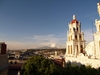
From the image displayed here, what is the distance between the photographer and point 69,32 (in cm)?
4562

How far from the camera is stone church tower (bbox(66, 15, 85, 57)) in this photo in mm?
42750

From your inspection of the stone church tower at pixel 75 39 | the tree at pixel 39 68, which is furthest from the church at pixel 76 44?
the tree at pixel 39 68

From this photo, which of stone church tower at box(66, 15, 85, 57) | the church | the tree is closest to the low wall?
the church

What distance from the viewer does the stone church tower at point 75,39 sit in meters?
42.8

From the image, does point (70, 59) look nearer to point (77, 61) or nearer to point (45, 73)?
point (77, 61)

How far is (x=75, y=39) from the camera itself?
43.4 metres

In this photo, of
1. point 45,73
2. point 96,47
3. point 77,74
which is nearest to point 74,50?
point 96,47

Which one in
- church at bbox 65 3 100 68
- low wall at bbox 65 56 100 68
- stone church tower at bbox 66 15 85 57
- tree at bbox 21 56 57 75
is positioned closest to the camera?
tree at bbox 21 56 57 75

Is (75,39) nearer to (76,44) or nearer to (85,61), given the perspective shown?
(76,44)

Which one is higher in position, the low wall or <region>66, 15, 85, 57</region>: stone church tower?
<region>66, 15, 85, 57</region>: stone church tower

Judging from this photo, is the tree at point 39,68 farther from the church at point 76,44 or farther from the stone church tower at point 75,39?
the stone church tower at point 75,39

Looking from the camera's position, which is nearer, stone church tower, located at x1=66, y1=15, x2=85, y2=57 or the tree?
the tree

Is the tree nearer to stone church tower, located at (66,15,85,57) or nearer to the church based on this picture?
the church

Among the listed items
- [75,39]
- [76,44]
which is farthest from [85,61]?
[75,39]
